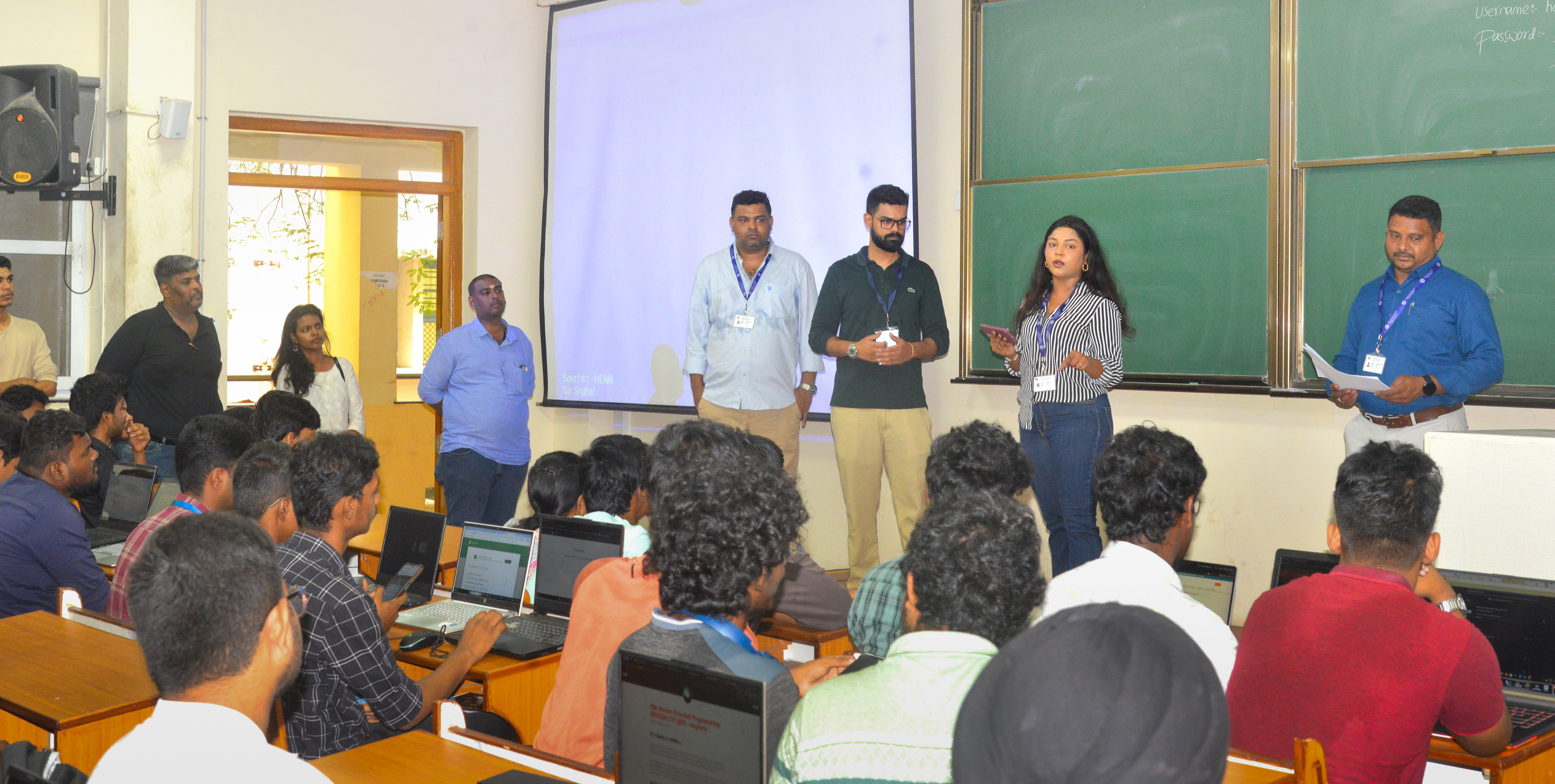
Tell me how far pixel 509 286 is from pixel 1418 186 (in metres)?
4.95

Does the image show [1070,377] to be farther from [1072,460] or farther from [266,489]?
[266,489]

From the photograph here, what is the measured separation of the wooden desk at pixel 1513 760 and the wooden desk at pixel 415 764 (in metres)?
1.64

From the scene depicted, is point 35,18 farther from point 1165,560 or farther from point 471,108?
point 1165,560

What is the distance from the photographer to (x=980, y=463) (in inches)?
117

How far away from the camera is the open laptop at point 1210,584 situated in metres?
3.11

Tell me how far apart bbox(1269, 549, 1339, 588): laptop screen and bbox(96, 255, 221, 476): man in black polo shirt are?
190 inches

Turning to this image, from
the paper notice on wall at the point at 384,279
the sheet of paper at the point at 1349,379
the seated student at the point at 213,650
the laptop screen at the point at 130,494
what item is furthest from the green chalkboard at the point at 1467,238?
the paper notice on wall at the point at 384,279

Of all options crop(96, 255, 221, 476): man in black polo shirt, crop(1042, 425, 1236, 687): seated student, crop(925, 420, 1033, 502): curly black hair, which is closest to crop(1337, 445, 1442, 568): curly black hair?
crop(1042, 425, 1236, 687): seated student

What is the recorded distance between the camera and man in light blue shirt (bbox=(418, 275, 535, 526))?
223 inches

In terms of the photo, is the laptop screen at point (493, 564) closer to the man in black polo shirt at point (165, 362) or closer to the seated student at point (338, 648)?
the seated student at point (338, 648)

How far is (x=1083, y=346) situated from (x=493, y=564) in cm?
226

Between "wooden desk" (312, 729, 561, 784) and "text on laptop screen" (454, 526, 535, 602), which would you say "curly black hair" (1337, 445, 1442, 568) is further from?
"text on laptop screen" (454, 526, 535, 602)

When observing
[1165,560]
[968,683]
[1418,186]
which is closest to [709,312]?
[1418,186]

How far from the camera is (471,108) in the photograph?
283 inches
